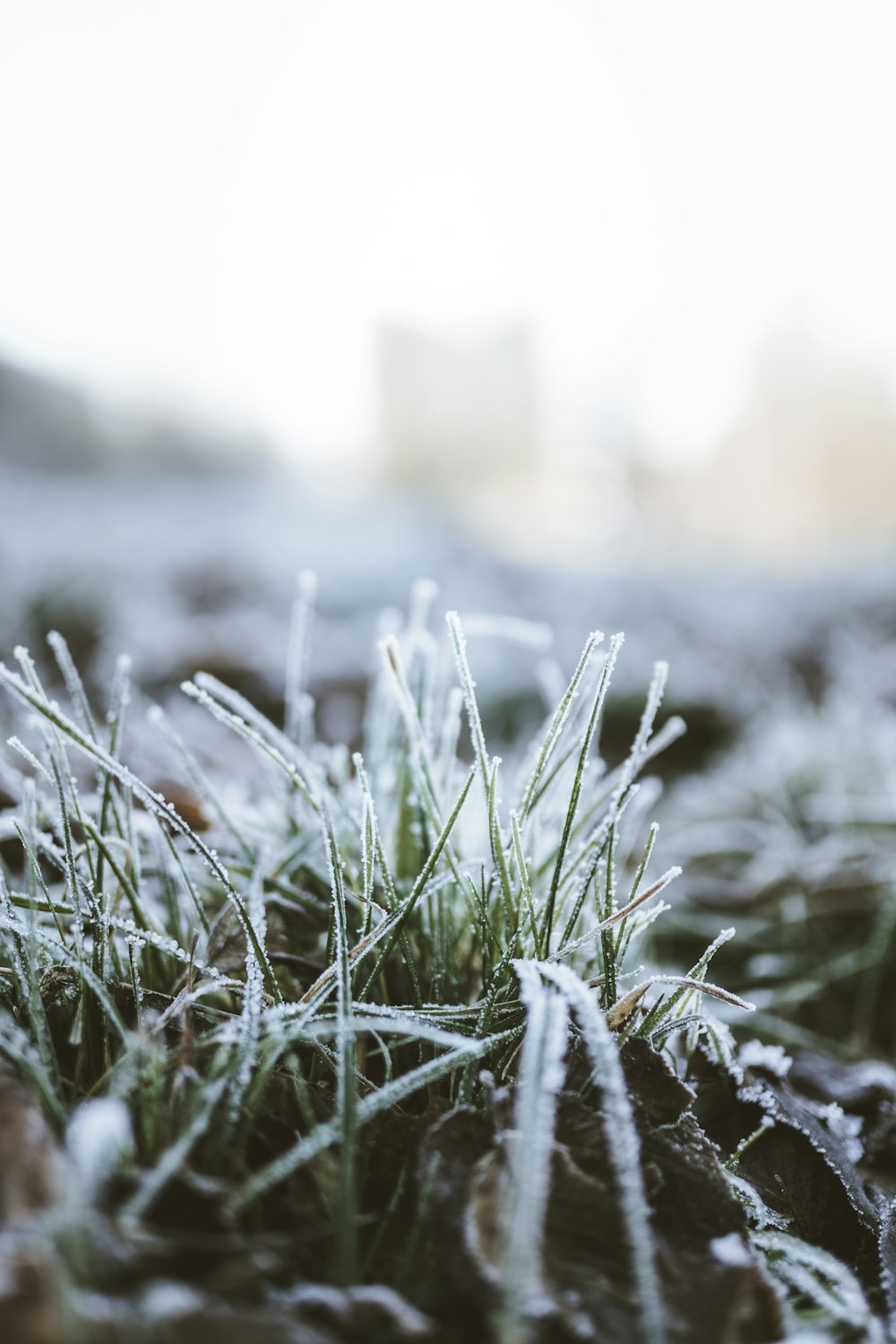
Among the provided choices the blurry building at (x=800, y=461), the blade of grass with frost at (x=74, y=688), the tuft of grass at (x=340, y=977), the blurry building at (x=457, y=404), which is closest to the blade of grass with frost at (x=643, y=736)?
the tuft of grass at (x=340, y=977)

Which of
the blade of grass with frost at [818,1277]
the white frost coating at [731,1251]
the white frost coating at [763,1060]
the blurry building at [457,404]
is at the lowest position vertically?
the blade of grass with frost at [818,1277]

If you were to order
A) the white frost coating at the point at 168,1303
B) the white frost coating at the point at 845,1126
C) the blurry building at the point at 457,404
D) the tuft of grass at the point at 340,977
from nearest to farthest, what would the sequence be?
the white frost coating at the point at 168,1303
the tuft of grass at the point at 340,977
the white frost coating at the point at 845,1126
the blurry building at the point at 457,404

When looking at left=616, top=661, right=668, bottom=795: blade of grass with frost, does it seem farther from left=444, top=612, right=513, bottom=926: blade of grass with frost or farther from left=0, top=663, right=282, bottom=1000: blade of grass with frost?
left=0, top=663, right=282, bottom=1000: blade of grass with frost

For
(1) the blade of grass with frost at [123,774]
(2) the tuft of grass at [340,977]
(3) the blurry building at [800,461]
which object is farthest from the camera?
(3) the blurry building at [800,461]

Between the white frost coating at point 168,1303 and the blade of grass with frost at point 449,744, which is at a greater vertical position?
the blade of grass with frost at point 449,744

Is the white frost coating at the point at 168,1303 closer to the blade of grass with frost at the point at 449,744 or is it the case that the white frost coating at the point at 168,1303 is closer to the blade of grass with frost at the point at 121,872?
the blade of grass with frost at the point at 121,872

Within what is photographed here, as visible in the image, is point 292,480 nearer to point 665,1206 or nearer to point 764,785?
point 764,785

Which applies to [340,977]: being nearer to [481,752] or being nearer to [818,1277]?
[481,752]

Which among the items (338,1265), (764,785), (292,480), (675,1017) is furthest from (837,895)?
(292,480)
